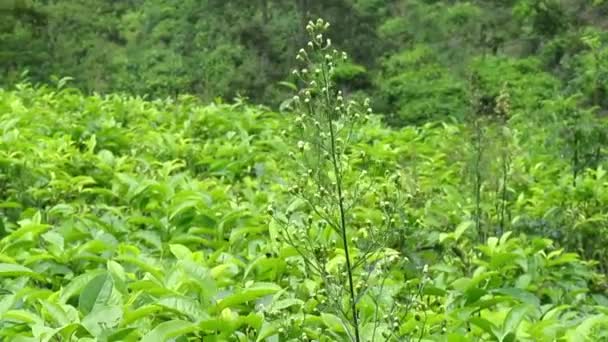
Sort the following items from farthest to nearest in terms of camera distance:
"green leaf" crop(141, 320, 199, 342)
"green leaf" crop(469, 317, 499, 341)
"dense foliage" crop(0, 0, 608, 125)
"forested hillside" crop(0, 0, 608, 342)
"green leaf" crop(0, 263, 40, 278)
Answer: "dense foliage" crop(0, 0, 608, 125), "green leaf" crop(0, 263, 40, 278), "green leaf" crop(469, 317, 499, 341), "forested hillside" crop(0, 0, 608, 342), "green leaf" crop(141, 320, 199, 342)

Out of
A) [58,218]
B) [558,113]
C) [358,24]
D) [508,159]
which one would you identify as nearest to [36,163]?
[58,218]

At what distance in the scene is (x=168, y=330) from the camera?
2004mm

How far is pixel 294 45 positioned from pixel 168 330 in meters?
17.9

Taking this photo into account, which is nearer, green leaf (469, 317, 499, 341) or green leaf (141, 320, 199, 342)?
green leaf (141, 320, 199, 342)

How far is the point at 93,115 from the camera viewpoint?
5703 millimetres

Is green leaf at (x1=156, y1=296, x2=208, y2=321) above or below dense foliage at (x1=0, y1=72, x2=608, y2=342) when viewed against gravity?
above

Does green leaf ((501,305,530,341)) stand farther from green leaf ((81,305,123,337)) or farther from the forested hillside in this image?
green leaf ((81,305,123,337))

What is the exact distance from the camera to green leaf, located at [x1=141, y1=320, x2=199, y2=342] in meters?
1.99

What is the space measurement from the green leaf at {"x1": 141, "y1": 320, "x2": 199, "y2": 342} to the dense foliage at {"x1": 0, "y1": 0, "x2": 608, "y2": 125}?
12760 mm

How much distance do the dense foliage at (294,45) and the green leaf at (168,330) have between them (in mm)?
12760

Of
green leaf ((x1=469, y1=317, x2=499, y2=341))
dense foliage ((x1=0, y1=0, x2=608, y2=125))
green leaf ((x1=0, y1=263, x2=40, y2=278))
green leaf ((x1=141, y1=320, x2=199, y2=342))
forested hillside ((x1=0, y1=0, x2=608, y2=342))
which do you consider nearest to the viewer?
green leaf ((x1=141, y1=320, x2=199, y2=342))

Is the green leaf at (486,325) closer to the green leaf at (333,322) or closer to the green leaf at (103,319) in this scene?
the green leaf at (333,322)

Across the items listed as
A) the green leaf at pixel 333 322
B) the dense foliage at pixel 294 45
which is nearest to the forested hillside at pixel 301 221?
the green leaf at pixel 333 322

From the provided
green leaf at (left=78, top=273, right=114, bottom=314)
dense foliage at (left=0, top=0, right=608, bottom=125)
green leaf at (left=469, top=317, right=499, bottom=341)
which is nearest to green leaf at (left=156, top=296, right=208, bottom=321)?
green leaf at (left=78, top=273, right=114, bottom=314)
